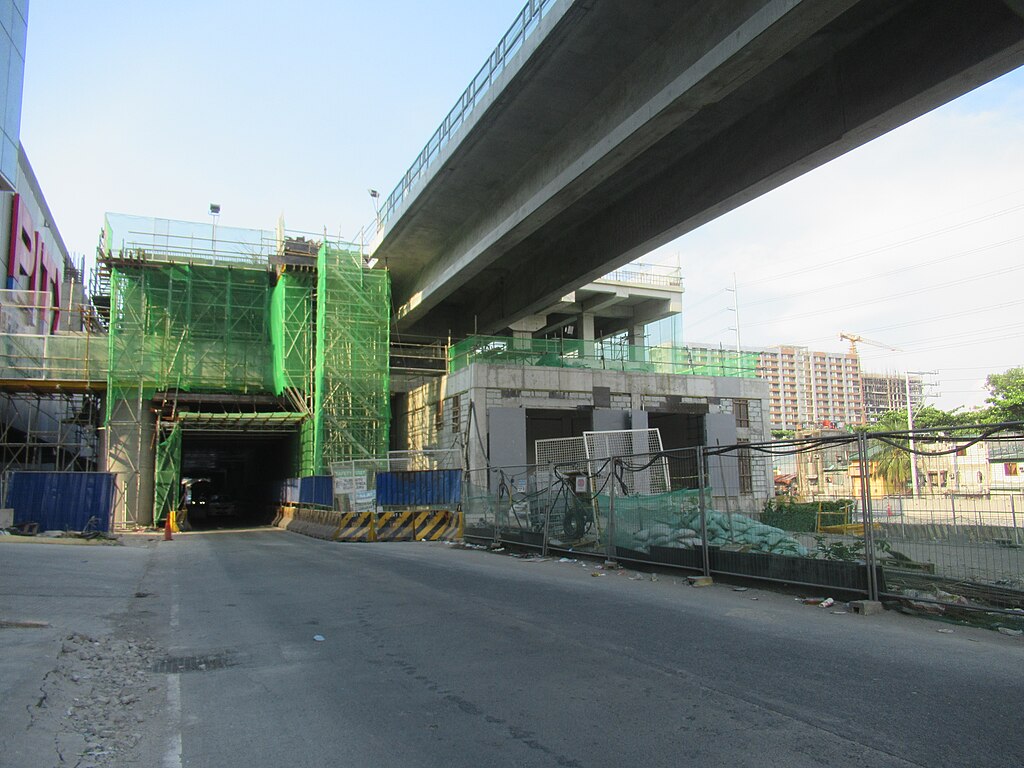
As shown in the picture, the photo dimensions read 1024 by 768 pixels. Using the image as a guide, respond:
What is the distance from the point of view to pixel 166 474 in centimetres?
3381

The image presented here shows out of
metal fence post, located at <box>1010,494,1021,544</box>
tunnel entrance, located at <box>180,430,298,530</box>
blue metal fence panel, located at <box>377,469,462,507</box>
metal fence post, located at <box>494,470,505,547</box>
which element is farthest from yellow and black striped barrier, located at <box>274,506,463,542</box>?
metal fence post, located at <box>1010,494,1021,544</box>

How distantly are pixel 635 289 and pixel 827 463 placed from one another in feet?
103

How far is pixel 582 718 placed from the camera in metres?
5.30

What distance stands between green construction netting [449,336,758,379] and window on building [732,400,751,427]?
4.48ft

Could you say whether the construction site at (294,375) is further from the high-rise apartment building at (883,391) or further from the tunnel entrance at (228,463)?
the high-rise apartment building at (883,391)

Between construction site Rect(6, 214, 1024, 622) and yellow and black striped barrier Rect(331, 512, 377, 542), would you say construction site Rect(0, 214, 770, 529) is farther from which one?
yellow and black striped barrier Rect(331, 512, 377, 542)

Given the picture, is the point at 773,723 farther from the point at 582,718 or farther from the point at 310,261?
the point at 310,261

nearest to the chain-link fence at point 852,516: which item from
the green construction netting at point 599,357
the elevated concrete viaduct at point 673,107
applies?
the elevated concrete viaduct at point 673,107

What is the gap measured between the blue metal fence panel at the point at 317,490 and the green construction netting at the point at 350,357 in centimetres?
178

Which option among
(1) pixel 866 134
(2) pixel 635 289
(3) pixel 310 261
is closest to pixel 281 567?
(1) pixel 866 134

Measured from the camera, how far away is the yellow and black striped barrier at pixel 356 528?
23.8 metres

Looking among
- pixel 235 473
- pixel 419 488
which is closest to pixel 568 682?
pixel 419 488

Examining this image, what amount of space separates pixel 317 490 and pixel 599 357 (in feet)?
45.6

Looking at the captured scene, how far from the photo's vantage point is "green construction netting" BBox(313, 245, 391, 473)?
33375mm
